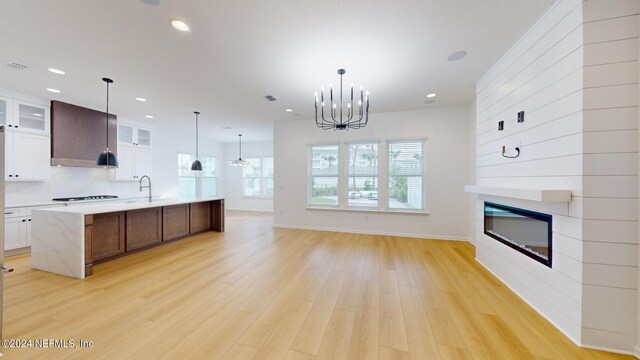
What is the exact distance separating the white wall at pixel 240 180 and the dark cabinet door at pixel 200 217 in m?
3.49

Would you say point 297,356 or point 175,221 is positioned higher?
point 175,221

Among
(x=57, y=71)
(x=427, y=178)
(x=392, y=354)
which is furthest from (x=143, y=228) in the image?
(x=427, y=178)

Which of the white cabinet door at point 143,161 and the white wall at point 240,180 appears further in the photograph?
the white wall at point 240,180

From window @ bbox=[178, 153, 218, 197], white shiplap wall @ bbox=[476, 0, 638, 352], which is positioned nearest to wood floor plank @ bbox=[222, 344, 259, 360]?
white shiplap wall @ bbox=[476, 0, 638, 352]

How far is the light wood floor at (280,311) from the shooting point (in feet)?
5.76

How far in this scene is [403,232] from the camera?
5371mm

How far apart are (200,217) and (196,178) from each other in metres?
3.84

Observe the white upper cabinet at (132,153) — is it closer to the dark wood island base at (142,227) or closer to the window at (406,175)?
the dark wood island base at (142,227)

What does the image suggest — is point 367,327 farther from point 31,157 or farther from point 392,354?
point 31,157

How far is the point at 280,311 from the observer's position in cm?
226

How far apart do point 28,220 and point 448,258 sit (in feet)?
24.7

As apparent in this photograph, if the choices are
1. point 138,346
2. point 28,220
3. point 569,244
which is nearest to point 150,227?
point 28,220

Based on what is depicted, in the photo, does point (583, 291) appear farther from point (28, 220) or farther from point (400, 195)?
point (28, 220)

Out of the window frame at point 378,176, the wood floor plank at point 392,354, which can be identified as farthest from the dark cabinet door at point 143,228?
the wood floor plank at point 392,354
